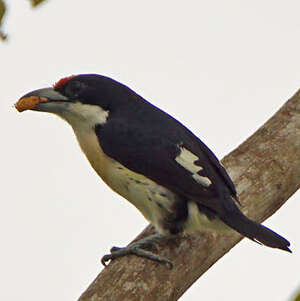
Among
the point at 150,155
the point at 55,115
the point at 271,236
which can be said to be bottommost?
the point at 271,236

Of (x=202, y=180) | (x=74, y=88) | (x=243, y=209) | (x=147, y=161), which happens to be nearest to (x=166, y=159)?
(x=147, y=161)

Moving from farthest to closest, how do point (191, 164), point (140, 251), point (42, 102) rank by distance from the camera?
point (42, 102)
point (191, 164)
point (140, 251)

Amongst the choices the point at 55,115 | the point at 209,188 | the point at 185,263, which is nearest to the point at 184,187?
the point at 209,188

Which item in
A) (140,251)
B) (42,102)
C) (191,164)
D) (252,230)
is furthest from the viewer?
(42,102)

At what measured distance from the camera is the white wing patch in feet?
12.4

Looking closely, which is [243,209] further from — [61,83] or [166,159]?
[61,83]

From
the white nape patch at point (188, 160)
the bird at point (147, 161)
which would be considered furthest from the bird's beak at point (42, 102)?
the white nape patch at point (188, 160)

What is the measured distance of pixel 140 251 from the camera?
3734 mm

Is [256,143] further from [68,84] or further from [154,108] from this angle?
[68,84]

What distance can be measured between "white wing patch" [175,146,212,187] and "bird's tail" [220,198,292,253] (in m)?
0.21

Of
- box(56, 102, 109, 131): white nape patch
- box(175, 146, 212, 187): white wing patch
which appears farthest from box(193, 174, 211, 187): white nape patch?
box(56, 102, 109, 131): white nape patch

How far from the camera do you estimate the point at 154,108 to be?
427cm

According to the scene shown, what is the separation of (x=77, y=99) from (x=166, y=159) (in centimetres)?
69

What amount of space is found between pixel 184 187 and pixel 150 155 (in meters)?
0.26
